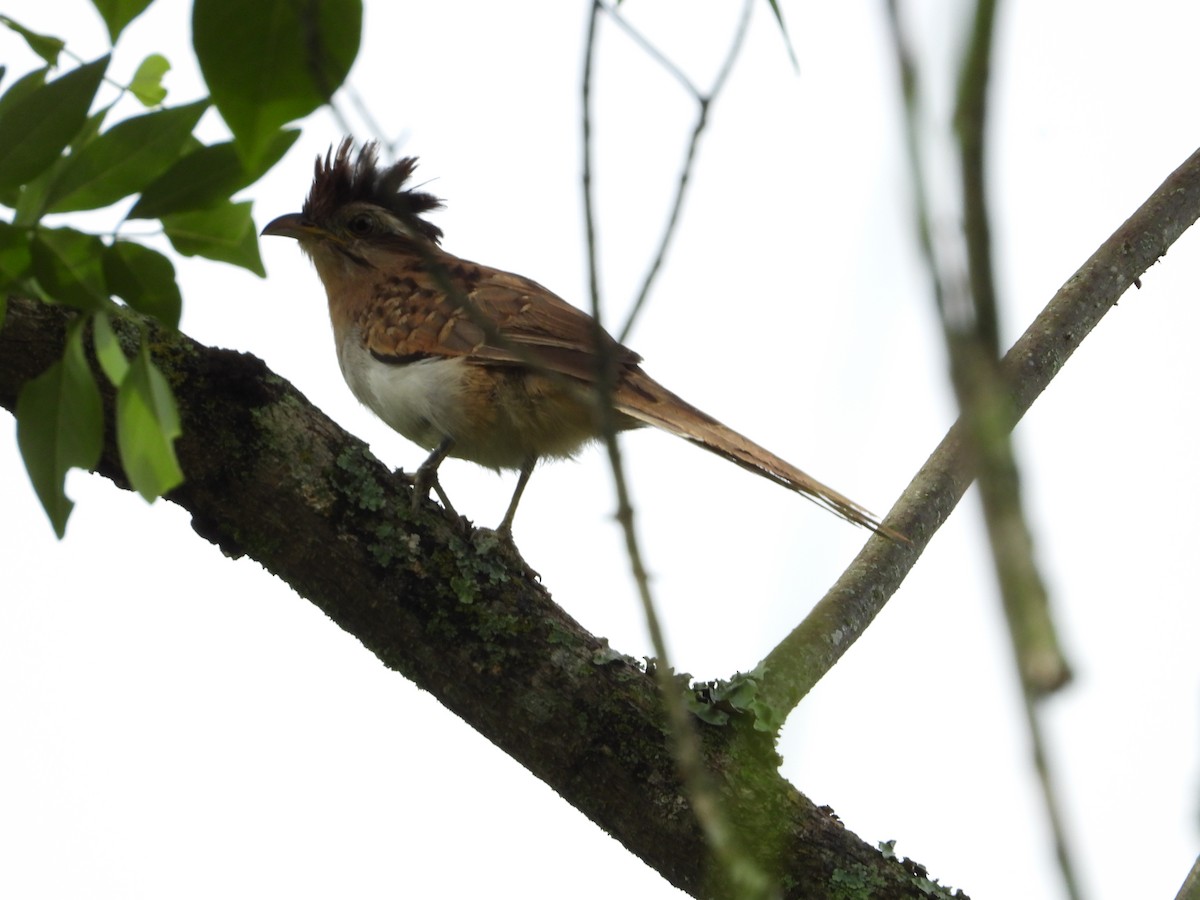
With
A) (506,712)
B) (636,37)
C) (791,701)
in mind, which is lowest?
(506,712)

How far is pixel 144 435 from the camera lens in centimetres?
222

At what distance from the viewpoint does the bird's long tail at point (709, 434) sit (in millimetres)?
4227

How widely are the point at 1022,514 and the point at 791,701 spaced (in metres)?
2.88

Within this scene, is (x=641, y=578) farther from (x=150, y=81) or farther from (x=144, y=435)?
(x=150, y=81)

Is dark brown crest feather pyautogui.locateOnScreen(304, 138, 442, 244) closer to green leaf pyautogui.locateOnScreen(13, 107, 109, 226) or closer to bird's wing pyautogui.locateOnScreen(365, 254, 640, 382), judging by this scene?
bird's wing pyautogui.locateOnScreen(365, 254, 640, 382)

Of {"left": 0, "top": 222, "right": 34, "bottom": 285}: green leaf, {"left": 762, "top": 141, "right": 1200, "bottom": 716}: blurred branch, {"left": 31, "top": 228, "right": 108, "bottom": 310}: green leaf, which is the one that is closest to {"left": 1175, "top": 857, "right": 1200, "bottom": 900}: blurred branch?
{"left": 762, "top": 141, "right": 1200, "bottom": 716}: blurred branch

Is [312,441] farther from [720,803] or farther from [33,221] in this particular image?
[720,803]

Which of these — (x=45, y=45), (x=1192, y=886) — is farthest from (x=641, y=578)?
(x=1192, y=886)

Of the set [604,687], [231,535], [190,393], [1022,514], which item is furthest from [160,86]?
[1022,514]

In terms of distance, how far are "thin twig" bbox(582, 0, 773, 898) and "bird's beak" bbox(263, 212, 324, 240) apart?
18.0ft

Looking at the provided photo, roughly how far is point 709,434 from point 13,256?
2.92m

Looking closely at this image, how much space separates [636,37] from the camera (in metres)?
1.90

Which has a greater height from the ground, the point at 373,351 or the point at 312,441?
the point at 373,351

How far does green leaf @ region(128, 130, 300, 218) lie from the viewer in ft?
7.44
